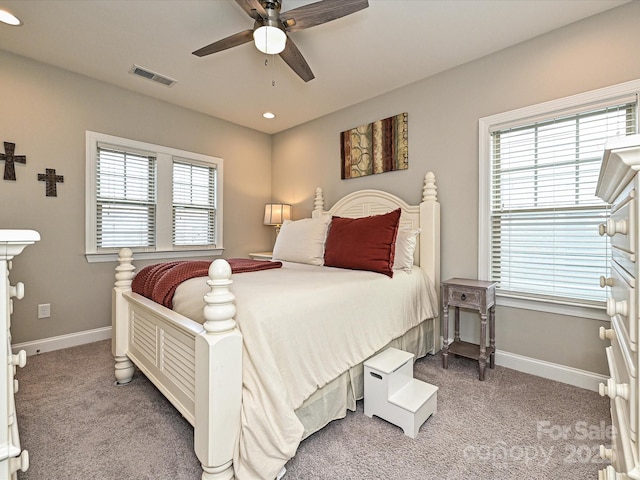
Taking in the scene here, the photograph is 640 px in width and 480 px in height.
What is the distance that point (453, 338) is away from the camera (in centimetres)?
280

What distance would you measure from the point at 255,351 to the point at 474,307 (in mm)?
1753

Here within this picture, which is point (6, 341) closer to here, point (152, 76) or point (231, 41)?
point (231, 41)

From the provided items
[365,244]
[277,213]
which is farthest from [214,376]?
[277,213]

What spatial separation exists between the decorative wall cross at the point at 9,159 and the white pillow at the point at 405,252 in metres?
3.34

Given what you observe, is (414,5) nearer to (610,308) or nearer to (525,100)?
(525,100)

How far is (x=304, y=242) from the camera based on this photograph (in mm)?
2963

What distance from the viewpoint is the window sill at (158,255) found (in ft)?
10.1

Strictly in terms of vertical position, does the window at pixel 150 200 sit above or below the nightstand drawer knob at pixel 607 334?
above

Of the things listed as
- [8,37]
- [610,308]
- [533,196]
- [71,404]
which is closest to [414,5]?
[533,196]

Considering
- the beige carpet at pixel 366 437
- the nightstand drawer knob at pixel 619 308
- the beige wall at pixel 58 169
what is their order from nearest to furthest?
1. the nightstand drawer knob at pixel 619 308
2. the beige carpet at pixel 366 437
3. the beige wall at pixel 58 169

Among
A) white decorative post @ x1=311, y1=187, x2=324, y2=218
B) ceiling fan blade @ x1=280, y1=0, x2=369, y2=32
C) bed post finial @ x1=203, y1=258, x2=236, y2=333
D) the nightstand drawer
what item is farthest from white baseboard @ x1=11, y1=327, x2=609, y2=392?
ceiling fan blade @ x1=280, y1=0, x2=369, y2=32

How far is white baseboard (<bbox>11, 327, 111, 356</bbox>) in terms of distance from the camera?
271 centimetres

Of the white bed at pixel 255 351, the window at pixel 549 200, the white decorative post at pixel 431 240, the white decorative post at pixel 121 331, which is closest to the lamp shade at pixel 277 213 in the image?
the white decorative post at pixel 431 240

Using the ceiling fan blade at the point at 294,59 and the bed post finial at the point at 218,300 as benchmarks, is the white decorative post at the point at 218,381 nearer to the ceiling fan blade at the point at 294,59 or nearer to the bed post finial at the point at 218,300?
the bed post finial at the point at 218,300
